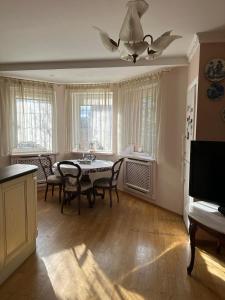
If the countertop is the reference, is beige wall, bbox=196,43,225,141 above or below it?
above

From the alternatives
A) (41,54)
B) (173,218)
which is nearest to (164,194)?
(173,218)

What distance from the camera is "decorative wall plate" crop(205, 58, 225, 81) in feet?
9.05

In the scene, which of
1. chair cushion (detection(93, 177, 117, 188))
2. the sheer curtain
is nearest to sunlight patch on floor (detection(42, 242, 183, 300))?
chair cushion (detection(93, 177, 117, 188))

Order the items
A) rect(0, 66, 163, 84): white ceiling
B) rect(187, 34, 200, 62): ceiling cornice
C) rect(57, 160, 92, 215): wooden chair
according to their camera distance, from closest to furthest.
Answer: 1. rect(187, 34, 200, 62): ceiling cornice
2. rect(57, 160, 92, 215): wooden chair
3. rect(0, 66, 163, 84): white ceiling

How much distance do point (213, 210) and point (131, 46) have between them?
1720 millimetres

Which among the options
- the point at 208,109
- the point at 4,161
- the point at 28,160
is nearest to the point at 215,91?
the point at 208,109

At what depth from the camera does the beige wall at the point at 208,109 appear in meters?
2.78

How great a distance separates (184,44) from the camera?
10.2 ft

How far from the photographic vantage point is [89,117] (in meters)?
5.41

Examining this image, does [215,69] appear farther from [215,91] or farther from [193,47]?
[193,47]

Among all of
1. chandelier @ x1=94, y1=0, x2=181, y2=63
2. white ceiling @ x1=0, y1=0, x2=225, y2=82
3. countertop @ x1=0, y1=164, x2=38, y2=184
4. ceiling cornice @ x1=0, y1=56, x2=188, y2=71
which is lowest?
countertop @ x1=0, y1=164, x2=38, y2=184

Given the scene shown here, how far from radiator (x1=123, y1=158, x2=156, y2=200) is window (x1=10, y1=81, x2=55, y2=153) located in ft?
6.11

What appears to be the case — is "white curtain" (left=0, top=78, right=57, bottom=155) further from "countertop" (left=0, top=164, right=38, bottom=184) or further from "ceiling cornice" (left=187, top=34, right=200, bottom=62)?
"ceiling cornice" (left=187, top=34, right=200, bottom=62)

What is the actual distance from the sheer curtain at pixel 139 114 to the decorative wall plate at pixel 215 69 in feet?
4.72
